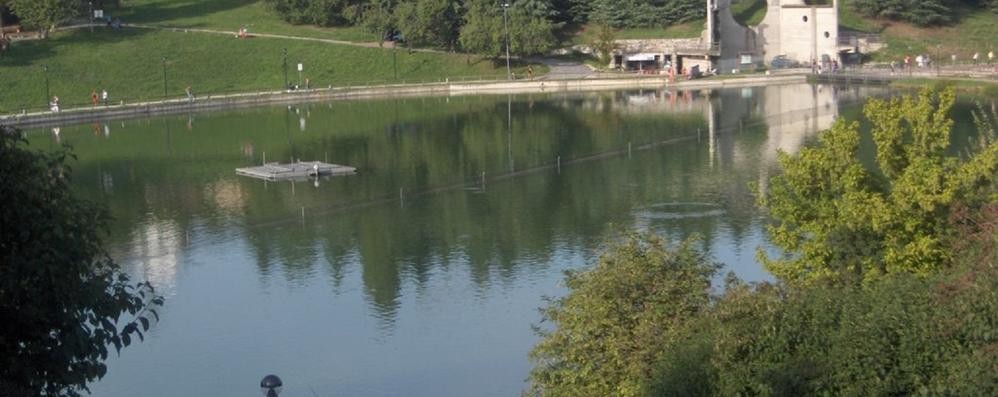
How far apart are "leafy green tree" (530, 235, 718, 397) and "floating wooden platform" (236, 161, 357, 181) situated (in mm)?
21317

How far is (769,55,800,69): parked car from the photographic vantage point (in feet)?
194

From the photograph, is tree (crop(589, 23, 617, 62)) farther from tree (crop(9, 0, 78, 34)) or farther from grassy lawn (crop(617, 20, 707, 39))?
tree (crop(9, 0, 78, 34))

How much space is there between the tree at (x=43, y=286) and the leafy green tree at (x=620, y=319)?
6594mm

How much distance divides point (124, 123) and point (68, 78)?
6.48 metres

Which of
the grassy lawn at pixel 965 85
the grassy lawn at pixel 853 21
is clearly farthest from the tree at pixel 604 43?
the grassy lawn at pixel 965 85

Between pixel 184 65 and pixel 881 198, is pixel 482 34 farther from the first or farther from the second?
pixel 881 198

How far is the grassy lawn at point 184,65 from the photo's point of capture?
55.0 meters

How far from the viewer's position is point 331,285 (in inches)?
996

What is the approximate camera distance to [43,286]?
8852 millimetres

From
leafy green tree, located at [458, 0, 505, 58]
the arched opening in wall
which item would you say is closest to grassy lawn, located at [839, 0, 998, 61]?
the arched opening in wall

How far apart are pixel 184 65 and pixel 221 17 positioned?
7.04 meters

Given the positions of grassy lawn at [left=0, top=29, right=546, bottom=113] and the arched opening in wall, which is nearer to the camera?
grassy lawn at [left=0, top=29, right=546, bottom=113]

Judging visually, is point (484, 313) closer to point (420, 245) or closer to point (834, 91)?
point (420, 245)

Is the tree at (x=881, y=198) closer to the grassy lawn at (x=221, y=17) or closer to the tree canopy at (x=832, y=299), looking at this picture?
the tree canopy at (x=832, y=299)
